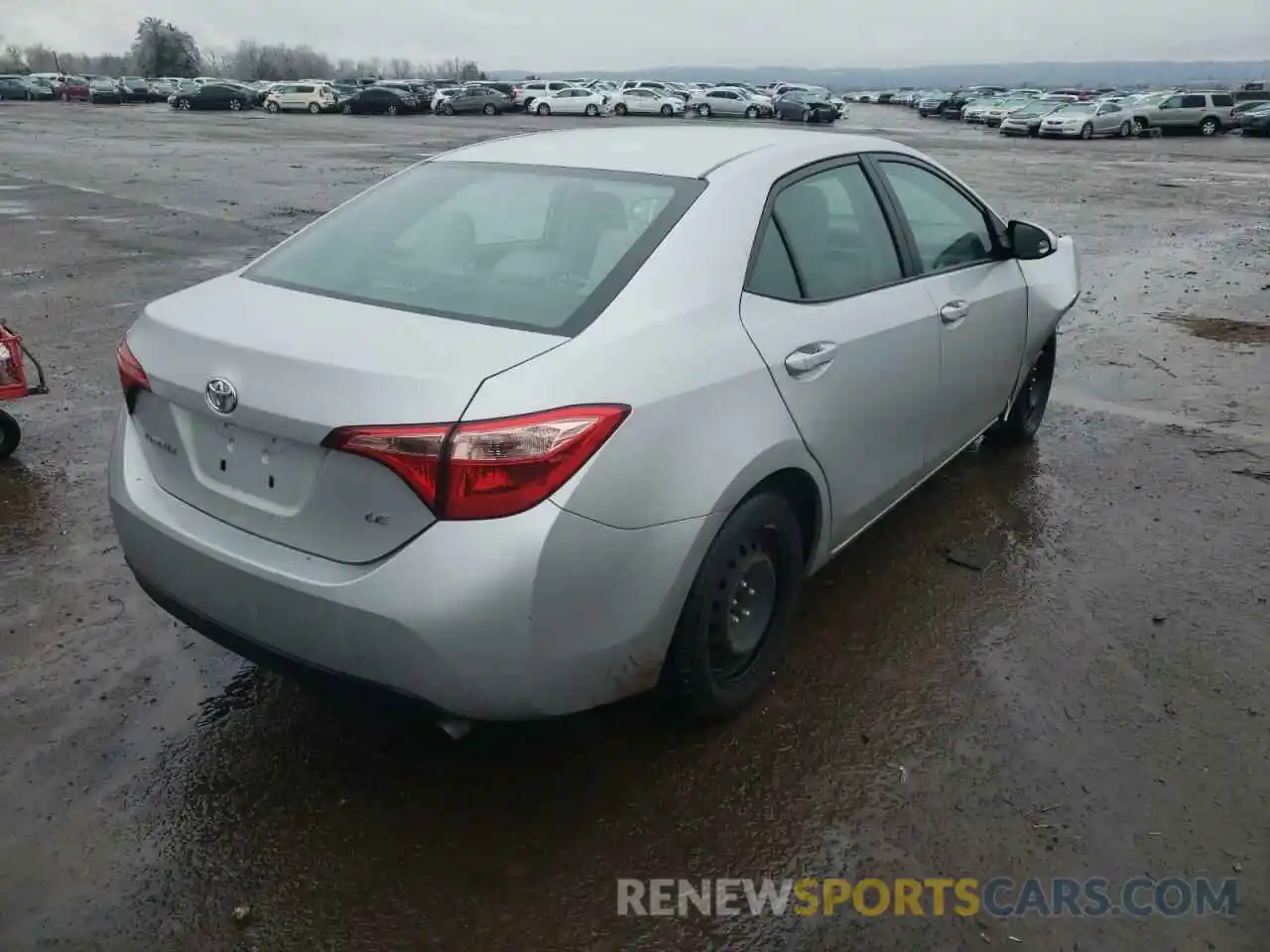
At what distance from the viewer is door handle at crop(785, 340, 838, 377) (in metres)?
3.05

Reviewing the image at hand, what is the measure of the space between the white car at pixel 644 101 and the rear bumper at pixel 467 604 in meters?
47.9

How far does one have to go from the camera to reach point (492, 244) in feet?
10.5

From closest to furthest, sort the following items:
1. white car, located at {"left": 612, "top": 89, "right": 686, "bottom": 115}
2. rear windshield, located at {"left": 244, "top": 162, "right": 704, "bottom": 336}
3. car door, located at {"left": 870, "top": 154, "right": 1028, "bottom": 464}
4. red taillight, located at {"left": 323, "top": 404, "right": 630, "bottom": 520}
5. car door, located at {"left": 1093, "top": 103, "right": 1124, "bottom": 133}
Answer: red taillight, located at {"left": 323, "top": 404, "right": 630, "bottom": 520}
rear windshield, located at {"left": 244, "top": 162, "right": 704, "bottom": 336}
car door, located at {"left": 870, "top": 154, "right": 1028, "bottom": 464}
car door, located at {"left": 1093, "top": 103, "right": 1124, "bottom": 133}
white car, located at {"left": 612, "top": 89, "right": 686, "bottom": 115}

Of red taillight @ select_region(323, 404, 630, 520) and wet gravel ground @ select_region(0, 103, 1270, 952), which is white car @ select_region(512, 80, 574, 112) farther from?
red taillight @ select_region(323, 404, 630, 520)

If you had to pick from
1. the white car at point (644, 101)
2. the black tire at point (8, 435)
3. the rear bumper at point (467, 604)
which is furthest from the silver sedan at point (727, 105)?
the rear bumper at point (467, 604)

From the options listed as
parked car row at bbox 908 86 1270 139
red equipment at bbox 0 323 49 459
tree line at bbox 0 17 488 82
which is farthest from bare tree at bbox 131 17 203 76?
red equipment at bbox 0 323 49 459

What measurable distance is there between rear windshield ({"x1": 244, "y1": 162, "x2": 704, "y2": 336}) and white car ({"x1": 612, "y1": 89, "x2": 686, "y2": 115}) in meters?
46.8

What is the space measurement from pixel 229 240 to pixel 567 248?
10.7 m

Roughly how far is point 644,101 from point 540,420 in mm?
49431

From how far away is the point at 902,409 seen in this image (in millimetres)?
3727

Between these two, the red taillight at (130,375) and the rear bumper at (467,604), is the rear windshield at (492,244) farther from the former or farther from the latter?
the rear bumper at (467,604)

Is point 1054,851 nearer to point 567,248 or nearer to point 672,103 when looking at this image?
point 567,248

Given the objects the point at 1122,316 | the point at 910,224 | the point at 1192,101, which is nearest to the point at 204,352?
the point at 910,224

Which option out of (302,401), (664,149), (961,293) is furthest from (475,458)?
(961,293)
